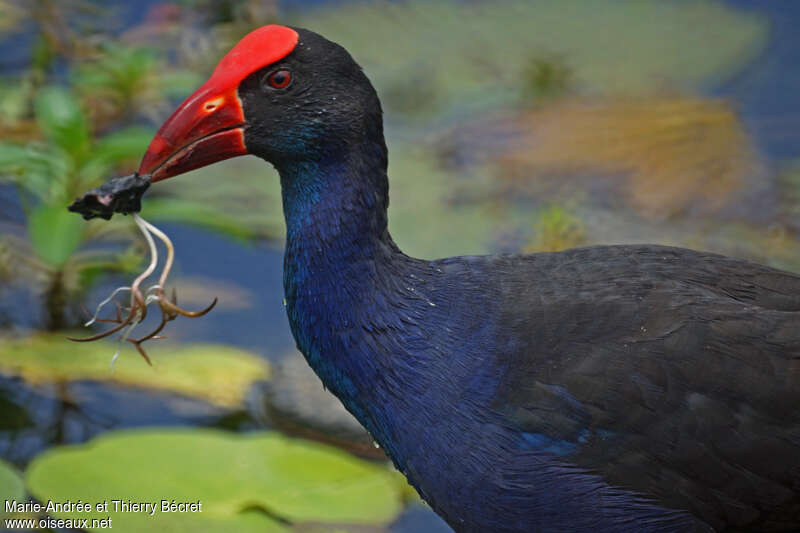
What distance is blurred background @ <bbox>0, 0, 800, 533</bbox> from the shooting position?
2.67 metres

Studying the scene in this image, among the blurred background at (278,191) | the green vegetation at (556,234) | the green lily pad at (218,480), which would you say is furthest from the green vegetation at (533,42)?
the green lily pad at (218,480)

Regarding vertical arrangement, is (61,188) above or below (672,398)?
below

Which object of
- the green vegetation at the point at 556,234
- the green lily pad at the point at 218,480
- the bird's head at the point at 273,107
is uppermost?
the green vegetation at the point at 556,234

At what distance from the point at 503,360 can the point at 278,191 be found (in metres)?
2.13

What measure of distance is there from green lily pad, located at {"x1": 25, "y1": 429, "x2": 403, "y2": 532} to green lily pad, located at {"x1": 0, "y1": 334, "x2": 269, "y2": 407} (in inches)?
9.6

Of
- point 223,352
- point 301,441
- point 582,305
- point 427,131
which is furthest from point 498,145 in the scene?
point 582,305

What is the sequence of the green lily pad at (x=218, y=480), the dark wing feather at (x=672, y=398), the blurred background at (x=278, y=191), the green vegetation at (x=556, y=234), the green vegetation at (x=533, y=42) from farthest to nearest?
the green vegetation at (x=533, y=42)
the green vegetation at (x=556, y=234)
the blurred background at (x=278, y=191)
the green lily pad at (x=218, y=480)
the dark wing feather at (x=672, y=398)

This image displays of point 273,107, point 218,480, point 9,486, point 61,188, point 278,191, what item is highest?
point 278,191

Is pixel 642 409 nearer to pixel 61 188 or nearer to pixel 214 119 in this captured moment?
pixel 214 119

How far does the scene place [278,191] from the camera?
3930 millimetres

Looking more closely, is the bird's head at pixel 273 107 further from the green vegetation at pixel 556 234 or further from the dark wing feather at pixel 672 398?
the green vegetation at pixel 556 234

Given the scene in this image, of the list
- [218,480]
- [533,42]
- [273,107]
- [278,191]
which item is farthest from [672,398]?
[533,42]

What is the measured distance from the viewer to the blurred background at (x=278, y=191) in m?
2.67

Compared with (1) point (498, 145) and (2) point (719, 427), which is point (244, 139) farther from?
(1) point (498, 145)
